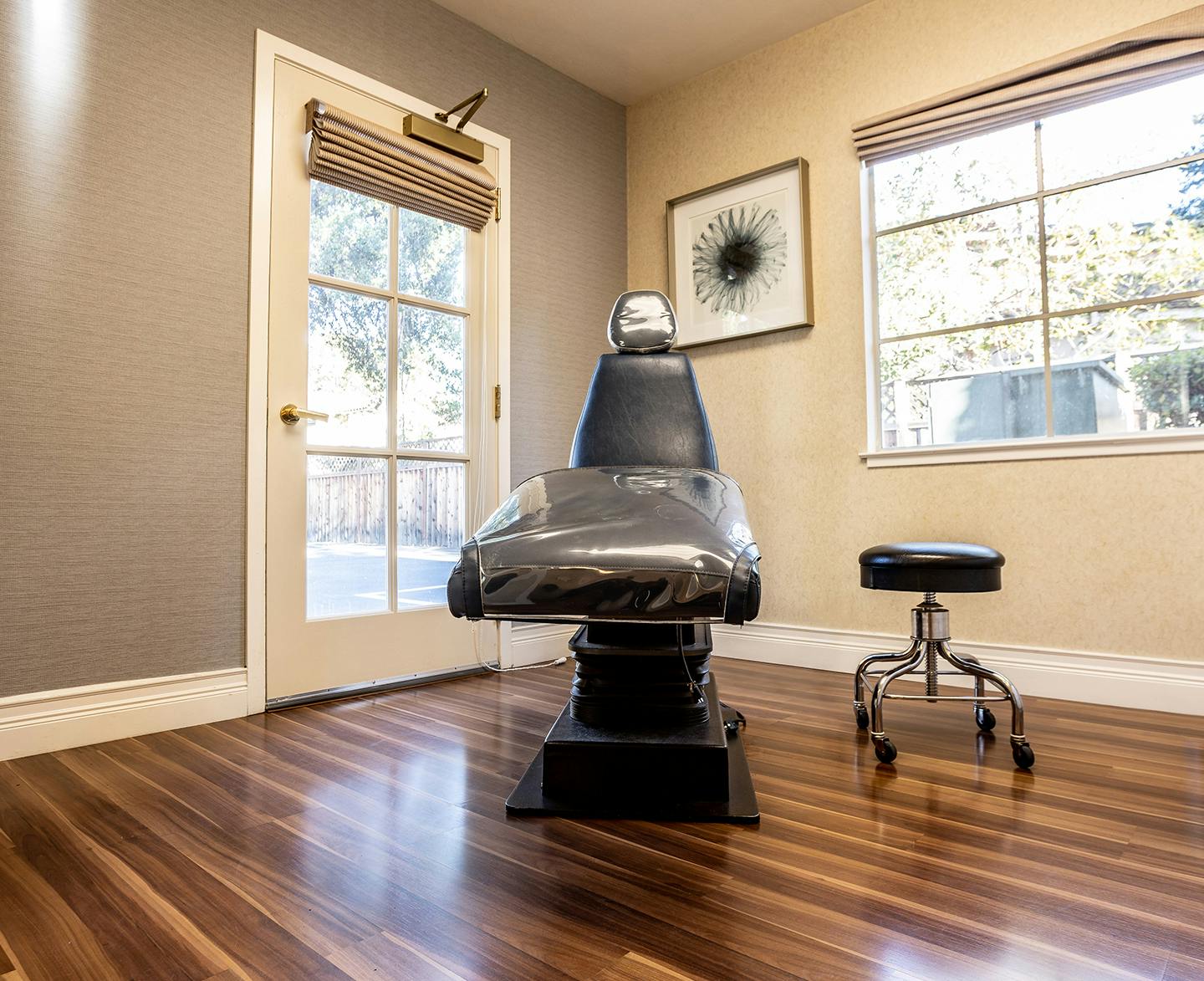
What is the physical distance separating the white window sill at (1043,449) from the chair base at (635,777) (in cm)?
161

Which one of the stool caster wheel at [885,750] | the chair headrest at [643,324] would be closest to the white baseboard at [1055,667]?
the stool caster wheel at [885,750]

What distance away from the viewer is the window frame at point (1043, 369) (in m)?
2.27

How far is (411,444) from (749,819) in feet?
5.92

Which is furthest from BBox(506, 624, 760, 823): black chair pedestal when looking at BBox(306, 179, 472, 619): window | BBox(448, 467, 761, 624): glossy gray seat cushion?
BBox(306, 179, 472, 619): window

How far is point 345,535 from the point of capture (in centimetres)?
250

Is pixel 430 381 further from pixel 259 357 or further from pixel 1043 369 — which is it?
pixel 1043 369

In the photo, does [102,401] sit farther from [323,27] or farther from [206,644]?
[323,27]

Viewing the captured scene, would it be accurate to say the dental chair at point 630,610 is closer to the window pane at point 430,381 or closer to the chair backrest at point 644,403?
the chair backrest at point 644,403

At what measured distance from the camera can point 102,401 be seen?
1.98m

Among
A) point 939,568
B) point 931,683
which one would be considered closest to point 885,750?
point 931,683

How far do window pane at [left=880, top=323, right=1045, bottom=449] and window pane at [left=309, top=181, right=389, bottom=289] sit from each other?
189 centimetres

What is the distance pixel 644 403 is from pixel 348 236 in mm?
1210

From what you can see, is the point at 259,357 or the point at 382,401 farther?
the point at 382,401

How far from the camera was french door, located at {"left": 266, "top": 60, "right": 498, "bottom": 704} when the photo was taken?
2.36 m
